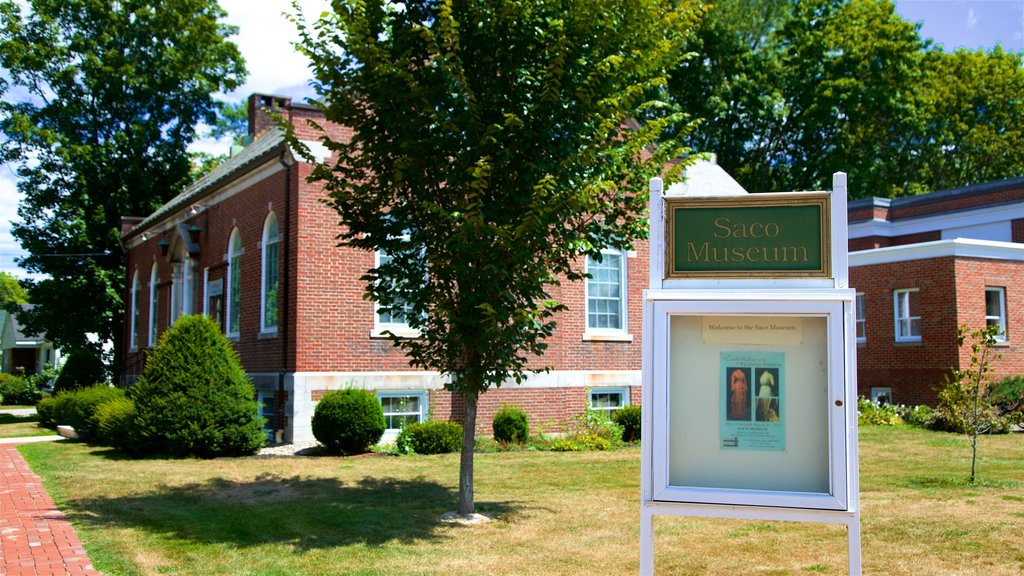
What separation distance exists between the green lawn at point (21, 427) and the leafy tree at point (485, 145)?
16073 mm

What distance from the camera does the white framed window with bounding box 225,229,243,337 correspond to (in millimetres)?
20984

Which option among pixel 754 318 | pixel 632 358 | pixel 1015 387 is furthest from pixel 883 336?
pixel 754 318

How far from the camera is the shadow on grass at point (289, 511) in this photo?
29.6 ft

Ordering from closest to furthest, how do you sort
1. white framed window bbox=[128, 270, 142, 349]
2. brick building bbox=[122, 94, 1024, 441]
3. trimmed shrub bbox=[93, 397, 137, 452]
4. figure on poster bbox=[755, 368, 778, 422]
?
figure on poster bbox=[755, 368, 778, 422]
trimmed shrub bbox=[93, 397, 137, 452]
brick building bbox=[122, 94, 1024, 441]
white framed window bbox=[128, 270, 142, 349]

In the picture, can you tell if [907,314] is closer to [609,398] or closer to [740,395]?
[609,398]

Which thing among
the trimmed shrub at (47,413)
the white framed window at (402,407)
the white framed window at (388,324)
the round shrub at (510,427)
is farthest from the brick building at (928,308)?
the trimmed shrub at (47,413)

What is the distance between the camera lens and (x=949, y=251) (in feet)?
77.4

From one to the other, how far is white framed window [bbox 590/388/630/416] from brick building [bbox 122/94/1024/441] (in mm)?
36

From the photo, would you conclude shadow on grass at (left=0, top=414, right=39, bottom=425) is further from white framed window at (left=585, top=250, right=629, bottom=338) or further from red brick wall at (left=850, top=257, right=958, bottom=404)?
red brick wall at (left=850, top=257, right=958, bottom=404)

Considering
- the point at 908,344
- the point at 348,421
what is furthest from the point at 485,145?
the point at 908,344

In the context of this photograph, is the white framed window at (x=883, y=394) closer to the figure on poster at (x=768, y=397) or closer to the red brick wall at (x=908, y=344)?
the red brick wall at (x=908, y=344)

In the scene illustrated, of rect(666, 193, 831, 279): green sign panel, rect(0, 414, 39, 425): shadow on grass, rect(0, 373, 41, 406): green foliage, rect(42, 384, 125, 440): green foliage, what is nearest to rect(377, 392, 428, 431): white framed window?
rect(42, 384, 125, 440): green foliage

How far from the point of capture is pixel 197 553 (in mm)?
8234

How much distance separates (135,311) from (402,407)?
18110mm
